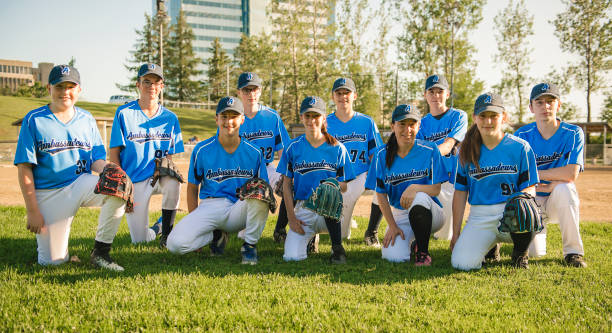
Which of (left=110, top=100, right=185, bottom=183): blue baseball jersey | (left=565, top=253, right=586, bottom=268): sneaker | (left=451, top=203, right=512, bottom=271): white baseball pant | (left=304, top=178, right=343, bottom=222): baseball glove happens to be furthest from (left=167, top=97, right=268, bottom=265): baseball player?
(left=565, top=253, right=586, bottom=268): sneaker

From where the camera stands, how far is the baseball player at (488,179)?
3.99 meters

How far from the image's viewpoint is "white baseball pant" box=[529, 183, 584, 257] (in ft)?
13.6

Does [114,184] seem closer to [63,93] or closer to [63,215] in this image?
[63,215]

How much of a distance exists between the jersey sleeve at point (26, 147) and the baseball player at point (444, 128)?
14.6 feet

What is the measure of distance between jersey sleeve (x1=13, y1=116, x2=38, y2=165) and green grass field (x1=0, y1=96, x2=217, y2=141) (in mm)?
Answer: 32193

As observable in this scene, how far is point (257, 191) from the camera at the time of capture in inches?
163

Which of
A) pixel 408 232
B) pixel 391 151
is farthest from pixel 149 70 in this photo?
pixel 408 232

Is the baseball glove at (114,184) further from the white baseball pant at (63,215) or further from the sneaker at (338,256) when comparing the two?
the sneaker at (338,256)

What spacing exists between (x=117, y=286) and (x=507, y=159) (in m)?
3.69

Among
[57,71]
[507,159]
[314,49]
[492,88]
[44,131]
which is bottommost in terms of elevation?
[507,159]

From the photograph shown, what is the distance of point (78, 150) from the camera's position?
4137 millimetres

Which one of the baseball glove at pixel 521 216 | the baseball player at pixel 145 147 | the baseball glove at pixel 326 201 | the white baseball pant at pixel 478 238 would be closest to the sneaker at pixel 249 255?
the baseball glove at pixel 326 201

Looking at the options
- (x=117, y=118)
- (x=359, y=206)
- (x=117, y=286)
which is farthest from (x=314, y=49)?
(x=117, y=286)

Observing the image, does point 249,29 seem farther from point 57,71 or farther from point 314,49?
point 57,71
